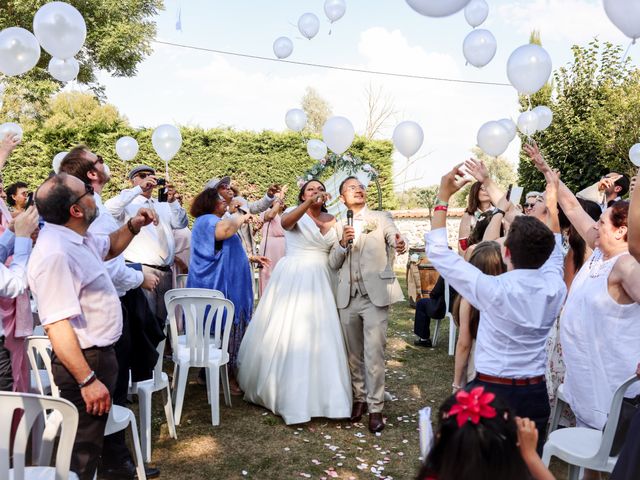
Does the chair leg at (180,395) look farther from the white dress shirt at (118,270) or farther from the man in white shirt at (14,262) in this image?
the man in white shirt at (14,262)

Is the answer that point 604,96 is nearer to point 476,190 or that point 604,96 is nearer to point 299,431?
point 476,190

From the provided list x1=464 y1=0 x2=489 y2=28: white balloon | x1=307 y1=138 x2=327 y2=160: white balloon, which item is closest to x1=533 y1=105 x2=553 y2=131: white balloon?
x1=464 y1=0 x2=489 y2=28: white balloon

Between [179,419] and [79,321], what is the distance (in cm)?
212

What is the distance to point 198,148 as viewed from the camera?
537 inches

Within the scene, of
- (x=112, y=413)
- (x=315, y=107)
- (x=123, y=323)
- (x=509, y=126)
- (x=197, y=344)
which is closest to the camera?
(x=112, y=413)

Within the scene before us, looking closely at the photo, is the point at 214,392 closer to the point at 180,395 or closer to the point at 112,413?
the point at 180,395

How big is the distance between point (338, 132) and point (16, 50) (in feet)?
9.78

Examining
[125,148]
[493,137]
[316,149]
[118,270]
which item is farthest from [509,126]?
[125,148]

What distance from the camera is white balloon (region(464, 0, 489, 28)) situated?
6.48 meters

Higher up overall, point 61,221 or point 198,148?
point 198,148

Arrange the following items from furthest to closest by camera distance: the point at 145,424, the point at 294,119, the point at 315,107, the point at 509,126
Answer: the point at 315,107
the point at 294,119
the point at 509,126
the point at 145,424

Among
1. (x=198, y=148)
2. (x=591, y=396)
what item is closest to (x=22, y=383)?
(x=591, y=396)

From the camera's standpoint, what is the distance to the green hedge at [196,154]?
41.7 feet

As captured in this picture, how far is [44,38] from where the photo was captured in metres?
4.66
